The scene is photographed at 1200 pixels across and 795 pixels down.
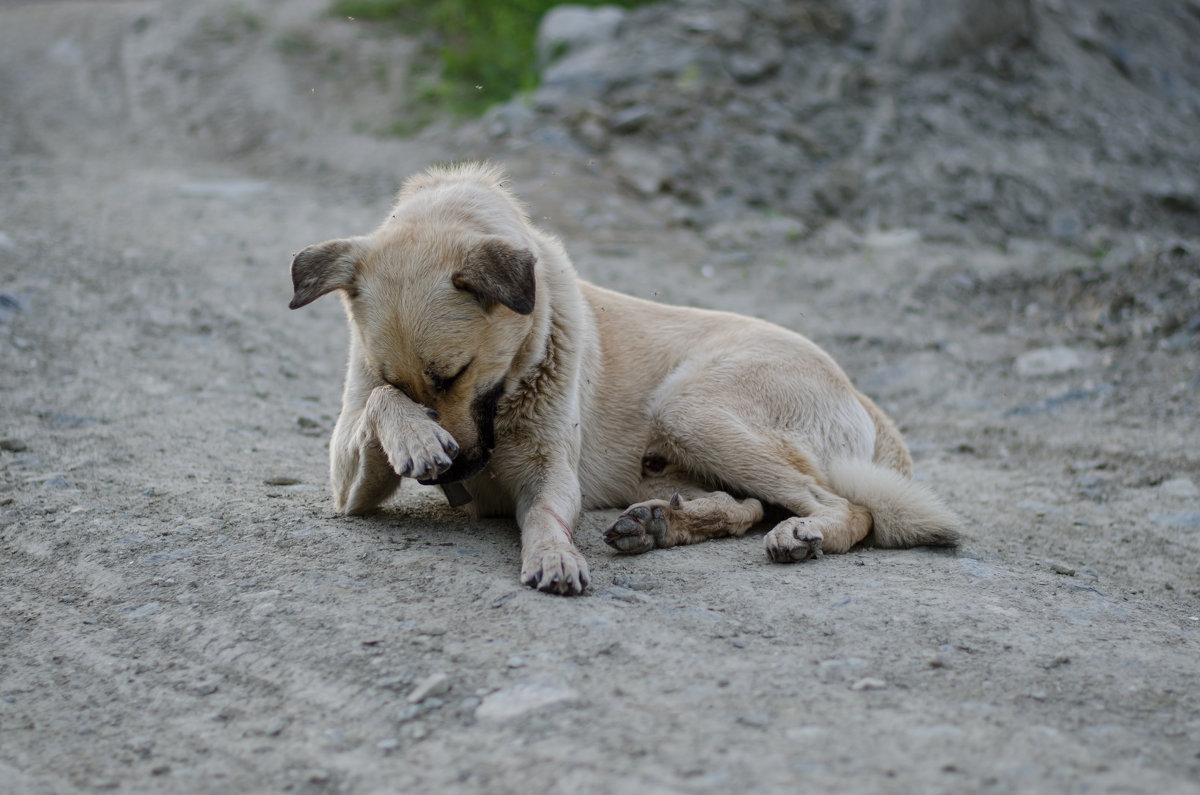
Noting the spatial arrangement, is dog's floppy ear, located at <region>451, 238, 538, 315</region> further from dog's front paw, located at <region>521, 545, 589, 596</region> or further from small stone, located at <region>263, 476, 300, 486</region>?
small stone, located at <region>263, 476, 300, 486</region>

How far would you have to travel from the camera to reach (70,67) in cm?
1280

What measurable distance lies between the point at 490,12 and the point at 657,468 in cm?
1003

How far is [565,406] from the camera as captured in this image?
13.6 ft

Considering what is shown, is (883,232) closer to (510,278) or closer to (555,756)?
(510,278)

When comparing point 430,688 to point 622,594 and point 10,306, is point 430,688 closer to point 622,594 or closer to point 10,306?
point 622,594

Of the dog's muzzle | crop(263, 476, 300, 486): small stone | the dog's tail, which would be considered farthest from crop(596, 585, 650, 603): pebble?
crop(263, 476, 300, 486): small stone

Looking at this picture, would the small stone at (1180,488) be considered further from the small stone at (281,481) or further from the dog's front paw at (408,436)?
the small stone at (281,481)

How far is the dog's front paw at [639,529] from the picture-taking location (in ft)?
12.4

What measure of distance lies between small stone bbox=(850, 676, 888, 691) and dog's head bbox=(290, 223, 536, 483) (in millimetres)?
1564

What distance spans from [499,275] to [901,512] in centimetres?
195

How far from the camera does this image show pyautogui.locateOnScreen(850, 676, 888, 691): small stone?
Result: 2650 millimetres

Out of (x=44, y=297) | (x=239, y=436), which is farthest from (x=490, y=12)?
(x=239, y=436)

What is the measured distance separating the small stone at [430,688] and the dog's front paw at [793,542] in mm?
1554

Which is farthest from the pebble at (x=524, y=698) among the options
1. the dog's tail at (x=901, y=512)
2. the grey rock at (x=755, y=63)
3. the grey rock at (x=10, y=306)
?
the grey rock at (x=755, y=63)
